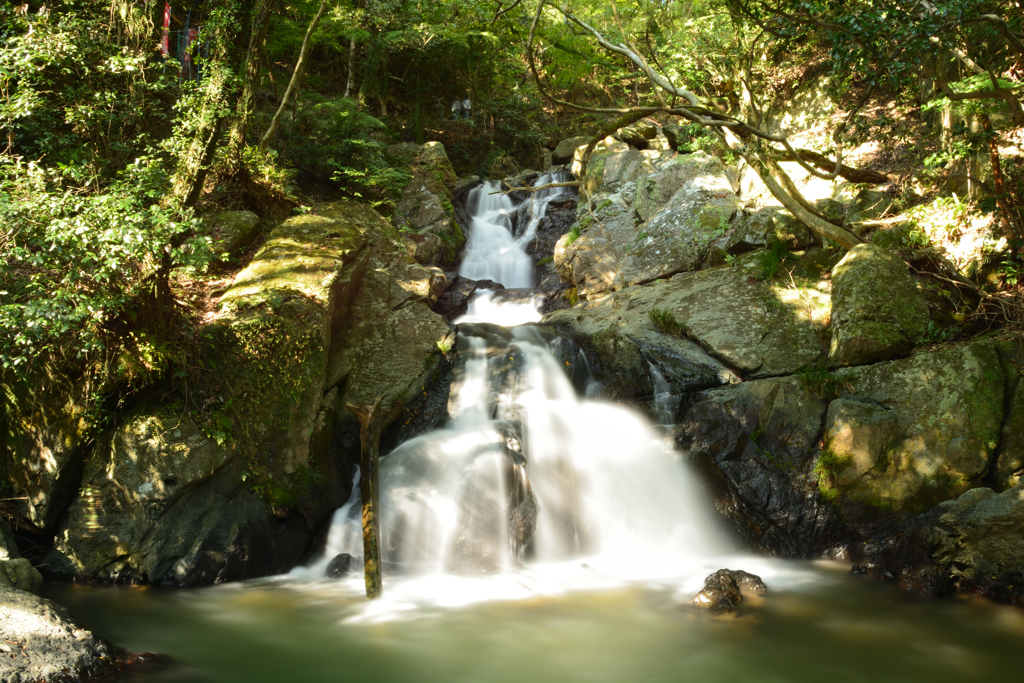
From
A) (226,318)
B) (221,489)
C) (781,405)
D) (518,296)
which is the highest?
(518,296)

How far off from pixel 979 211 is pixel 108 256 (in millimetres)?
10399

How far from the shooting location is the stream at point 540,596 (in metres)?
4.94

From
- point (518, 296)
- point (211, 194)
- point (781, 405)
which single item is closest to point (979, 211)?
point (781, 405)

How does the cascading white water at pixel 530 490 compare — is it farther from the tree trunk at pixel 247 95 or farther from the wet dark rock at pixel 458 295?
the tree trunk at pixel 247 95

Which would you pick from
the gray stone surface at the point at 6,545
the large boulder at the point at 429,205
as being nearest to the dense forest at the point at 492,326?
the gray stone surface at the point at 6,545

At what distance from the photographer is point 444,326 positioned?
9.55 meters

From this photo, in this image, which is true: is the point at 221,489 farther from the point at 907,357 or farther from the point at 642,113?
the point at 907,357

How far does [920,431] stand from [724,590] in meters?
3.36

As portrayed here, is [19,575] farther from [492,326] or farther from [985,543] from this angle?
[985,543]

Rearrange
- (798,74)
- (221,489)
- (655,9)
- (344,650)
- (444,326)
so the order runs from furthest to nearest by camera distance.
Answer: (655,9), (798,74), (444,326), (221,489), (344,650)

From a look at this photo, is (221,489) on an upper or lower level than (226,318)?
lower

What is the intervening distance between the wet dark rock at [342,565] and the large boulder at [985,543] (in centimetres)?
620

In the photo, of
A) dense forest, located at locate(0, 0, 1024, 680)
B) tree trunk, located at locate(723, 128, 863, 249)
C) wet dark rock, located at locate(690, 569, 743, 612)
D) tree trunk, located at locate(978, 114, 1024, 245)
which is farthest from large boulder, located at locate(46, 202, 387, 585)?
tree trunk, located at locate(978, 114, 1024, 245)

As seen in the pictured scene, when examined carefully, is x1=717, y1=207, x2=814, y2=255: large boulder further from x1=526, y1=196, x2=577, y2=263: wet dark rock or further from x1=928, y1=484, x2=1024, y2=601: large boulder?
x1=928, y1=484, x2=1024, y2=601: large boulder
